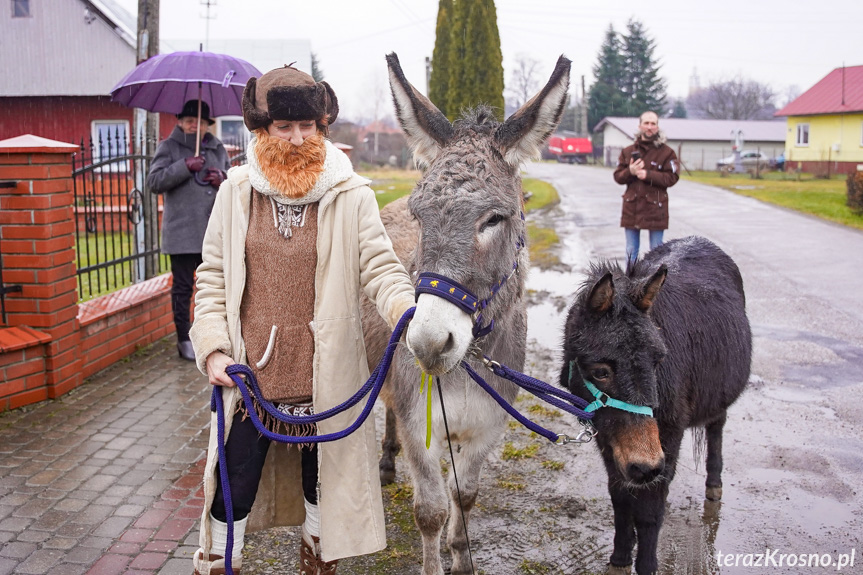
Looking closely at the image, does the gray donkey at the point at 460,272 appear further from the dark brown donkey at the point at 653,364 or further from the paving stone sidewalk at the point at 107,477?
the paving stone sidewalk at the point at 107,477

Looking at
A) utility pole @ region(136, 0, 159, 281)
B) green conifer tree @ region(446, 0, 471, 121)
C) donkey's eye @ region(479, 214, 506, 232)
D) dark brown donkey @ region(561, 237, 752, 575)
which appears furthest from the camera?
green conifer tree @ region(446, 0, 471, 121)

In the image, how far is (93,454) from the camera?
4.70 m

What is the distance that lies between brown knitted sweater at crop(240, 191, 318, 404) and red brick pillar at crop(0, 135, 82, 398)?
11.6ft

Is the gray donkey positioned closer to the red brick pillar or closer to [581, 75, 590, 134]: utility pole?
the red brick pillar

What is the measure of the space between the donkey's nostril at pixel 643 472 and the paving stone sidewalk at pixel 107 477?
2181mm

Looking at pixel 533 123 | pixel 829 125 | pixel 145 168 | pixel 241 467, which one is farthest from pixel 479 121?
pixel 829 125

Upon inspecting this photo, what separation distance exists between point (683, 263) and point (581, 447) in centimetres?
175

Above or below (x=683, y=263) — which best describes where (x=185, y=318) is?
below

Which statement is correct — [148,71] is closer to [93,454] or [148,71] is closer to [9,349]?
[9,349]

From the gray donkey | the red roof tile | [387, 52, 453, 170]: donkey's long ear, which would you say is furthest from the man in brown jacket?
the red roof tile

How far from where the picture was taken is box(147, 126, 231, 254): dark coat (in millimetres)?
6305

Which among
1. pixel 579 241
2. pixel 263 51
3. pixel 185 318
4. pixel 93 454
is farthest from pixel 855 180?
pixel 263 51

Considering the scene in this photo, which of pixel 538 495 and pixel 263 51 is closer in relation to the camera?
pixel 538 495

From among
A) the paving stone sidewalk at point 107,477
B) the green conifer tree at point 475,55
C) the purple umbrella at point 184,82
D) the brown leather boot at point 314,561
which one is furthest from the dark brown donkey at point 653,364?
the green conifer tree at point 475,55
